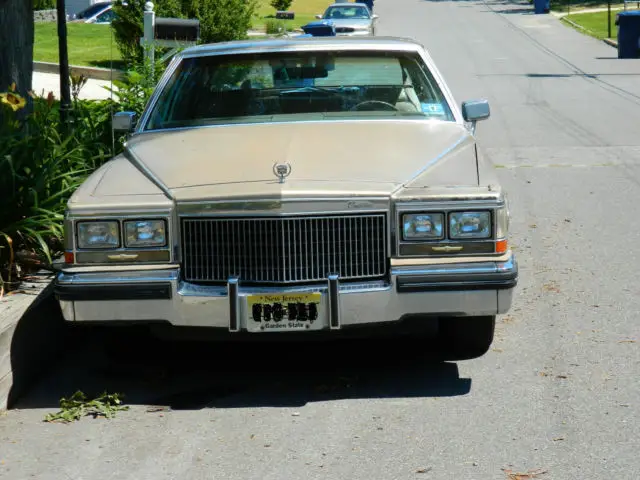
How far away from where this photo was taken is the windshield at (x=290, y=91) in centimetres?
707

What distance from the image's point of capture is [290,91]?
7.23 m

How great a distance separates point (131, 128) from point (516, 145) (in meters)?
9.26

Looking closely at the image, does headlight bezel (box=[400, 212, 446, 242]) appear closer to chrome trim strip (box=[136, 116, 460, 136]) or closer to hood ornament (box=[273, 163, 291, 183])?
hood ornament (box=[273, 163, 291, 183])

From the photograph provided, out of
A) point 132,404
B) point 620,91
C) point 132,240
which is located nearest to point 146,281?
point 132,240

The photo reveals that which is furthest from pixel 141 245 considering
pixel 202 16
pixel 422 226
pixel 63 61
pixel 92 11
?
pixel 92 11

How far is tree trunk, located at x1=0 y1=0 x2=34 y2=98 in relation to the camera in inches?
352

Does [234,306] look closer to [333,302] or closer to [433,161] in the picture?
[333,302]

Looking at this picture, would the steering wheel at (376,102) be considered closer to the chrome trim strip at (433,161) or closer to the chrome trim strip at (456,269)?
the chrome trim strip at (433,161)

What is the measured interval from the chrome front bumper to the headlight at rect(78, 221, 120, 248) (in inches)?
6.0

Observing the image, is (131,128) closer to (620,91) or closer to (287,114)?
(287,114)

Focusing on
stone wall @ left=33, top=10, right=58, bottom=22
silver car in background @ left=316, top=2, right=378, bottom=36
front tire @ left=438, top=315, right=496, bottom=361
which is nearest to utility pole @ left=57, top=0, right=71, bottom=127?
front tire @ left=438, top=315, right=496, bottom=361

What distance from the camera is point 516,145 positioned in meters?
15.7

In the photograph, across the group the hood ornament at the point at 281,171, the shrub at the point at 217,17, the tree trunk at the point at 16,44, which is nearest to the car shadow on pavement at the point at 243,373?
the hood ornament at the point at 281,171

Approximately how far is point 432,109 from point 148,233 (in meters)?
2.17
